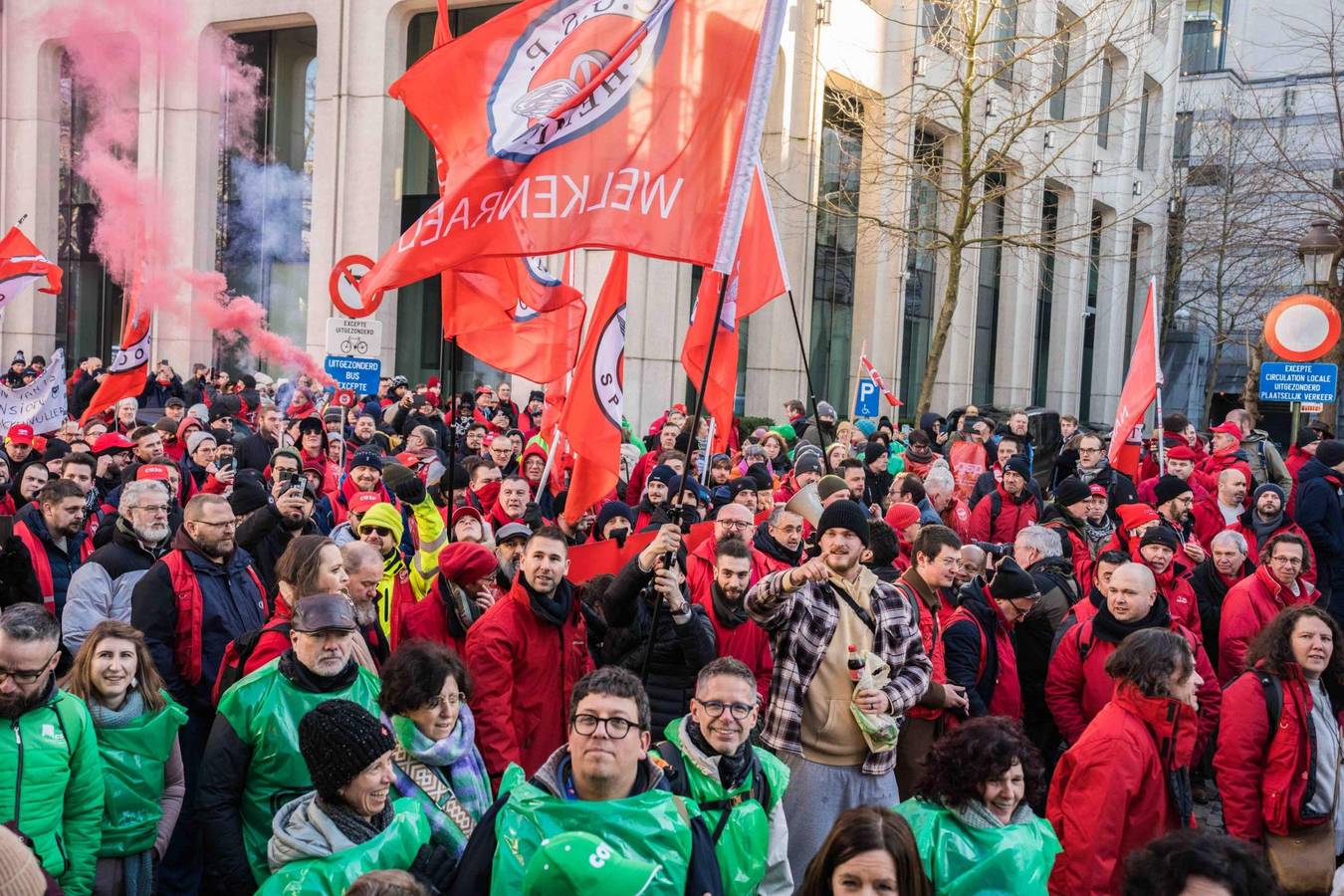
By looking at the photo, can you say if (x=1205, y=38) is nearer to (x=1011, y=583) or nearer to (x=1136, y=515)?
(x=1136, y=515)

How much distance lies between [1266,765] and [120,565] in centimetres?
531

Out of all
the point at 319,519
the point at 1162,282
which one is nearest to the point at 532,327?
the point at 319,519

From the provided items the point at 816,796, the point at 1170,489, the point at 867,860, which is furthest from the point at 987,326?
the point at 867,860

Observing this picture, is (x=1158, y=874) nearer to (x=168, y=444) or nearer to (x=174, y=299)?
(x=168, y=444)

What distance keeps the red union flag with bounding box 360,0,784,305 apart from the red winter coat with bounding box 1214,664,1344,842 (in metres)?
2.94

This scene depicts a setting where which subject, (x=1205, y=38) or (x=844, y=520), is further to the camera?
(x=1205, y=38)

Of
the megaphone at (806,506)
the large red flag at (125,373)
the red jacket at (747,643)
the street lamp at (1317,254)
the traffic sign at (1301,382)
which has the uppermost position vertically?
the street lamp at (1317,254)

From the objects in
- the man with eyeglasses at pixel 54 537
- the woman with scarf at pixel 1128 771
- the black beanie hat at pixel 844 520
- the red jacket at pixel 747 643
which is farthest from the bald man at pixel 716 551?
the man with eyeglasses at pixel 54 537

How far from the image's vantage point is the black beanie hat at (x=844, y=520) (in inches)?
205

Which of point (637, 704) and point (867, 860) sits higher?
point (637, 704)

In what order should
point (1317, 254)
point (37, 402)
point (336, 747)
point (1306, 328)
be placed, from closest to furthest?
1. point (336, 747)
2. point (37, 402)
3. point (1306, 328)
4. point (1317, 254)

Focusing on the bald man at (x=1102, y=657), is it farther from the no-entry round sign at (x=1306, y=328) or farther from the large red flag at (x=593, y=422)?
the no-entry round sign at (x=1306, y=328)

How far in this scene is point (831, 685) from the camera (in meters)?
5.30

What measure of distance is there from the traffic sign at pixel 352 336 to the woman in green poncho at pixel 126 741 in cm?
751
